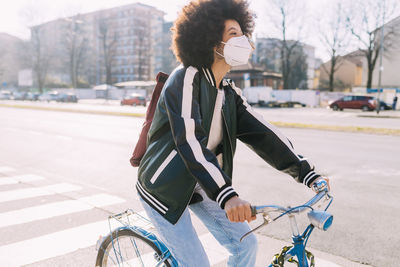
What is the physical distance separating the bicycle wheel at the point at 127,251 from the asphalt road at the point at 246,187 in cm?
117

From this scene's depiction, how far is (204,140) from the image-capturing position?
1874 mm

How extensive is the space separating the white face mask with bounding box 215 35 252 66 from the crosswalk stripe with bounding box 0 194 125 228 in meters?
3.65

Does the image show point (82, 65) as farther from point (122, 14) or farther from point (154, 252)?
point (154, 252)

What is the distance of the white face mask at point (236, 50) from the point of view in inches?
79.9

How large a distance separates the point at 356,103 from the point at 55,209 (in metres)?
33.9

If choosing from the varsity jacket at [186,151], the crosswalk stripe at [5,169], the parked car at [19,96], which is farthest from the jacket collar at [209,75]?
the parked car at [19,96]

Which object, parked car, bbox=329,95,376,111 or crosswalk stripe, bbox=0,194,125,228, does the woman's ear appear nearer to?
crosswalk stripe, bbox=0,194,125,228

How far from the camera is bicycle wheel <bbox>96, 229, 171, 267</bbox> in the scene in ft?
7.13

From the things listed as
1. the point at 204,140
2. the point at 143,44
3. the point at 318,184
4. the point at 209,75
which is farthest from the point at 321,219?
the point at 143,44

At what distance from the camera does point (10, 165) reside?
8086 millimetres

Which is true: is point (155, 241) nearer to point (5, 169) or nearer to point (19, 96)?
point (5, 169)

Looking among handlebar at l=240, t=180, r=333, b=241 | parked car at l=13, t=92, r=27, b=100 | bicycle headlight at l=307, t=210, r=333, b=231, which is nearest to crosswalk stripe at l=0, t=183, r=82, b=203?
handlebar at l=240, t=180, r=333, b=241

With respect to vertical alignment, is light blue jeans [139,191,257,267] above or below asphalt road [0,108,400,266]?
above

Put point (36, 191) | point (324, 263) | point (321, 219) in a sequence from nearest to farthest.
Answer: point (321, 219) < point (324, 263) < point (36, 191)
